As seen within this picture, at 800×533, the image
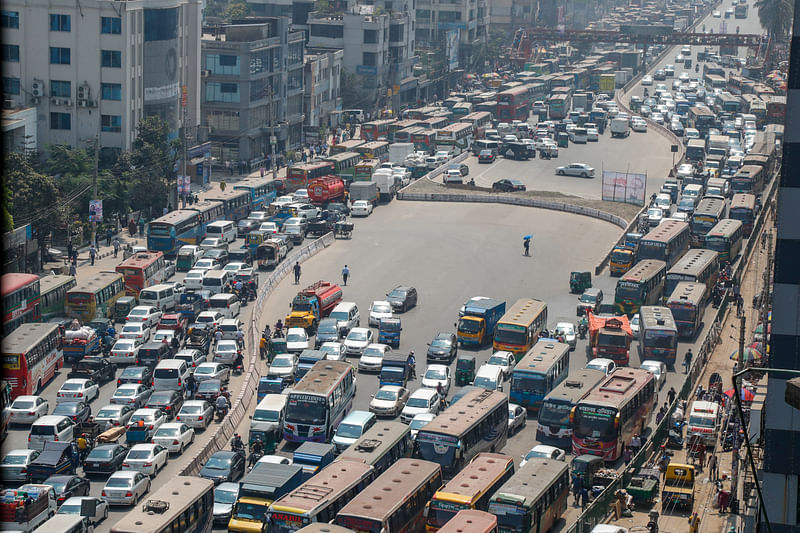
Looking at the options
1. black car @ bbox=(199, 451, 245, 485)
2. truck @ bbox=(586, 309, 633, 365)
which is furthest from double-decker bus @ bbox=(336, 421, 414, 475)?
truck @ bbox=(586, 309, 633, 365)

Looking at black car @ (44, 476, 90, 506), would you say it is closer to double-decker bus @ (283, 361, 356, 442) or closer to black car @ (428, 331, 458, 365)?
Result: double-decker bus @ (283, 361, 356, 442)

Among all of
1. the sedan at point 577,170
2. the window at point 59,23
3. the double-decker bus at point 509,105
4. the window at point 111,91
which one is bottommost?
the sedan at point 577,170

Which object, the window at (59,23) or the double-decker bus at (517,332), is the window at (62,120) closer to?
the window at (59,23)

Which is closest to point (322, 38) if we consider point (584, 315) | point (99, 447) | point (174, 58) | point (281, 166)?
point (281, 166)

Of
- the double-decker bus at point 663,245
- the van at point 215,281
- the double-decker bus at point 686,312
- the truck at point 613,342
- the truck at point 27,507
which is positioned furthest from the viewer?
the double-decker bus at point 663,245

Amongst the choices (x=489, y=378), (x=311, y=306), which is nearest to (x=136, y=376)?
(x=311, y=306)

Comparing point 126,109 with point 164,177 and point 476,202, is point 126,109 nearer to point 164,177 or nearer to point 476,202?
point 164,177

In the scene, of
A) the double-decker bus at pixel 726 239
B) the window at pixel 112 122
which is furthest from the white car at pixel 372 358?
the window at pixel 112 122
